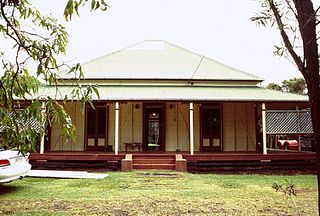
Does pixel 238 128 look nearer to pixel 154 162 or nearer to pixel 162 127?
pixel 162 127

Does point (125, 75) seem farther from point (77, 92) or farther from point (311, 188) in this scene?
point (77, 92)

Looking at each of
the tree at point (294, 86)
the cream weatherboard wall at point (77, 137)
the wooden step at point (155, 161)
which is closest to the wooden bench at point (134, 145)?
the cream weatherboard wall at point (77, 137)

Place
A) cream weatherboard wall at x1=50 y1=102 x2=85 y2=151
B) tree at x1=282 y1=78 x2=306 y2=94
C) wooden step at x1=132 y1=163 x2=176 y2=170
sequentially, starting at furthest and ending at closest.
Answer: tree at x1=282 y1=78 x2=306 y2=94, cream weatherboard wall at x1=50 y1=102 x2=85 y2=151, wooden step at x1=132 y1=163 x2=176 y2=170

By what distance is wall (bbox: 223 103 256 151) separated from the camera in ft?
54.2

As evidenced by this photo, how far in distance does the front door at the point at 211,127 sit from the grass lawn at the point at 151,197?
233 inches

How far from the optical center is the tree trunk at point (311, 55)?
2016mm

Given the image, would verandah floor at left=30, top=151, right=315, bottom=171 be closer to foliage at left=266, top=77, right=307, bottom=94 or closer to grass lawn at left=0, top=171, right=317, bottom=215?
grass lawn at left=0, top=171, right=317, bottom=215

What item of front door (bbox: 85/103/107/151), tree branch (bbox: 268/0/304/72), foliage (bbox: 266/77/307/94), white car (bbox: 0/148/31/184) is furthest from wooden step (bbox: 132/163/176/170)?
foliage (bbox: 266/77/307/94)

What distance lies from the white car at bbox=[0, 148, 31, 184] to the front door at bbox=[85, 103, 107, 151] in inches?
305

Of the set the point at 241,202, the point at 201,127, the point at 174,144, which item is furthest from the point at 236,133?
the point at 241,202

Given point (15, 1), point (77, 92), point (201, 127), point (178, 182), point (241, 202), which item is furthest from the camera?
point (201, 127)

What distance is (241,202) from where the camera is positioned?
7.00m

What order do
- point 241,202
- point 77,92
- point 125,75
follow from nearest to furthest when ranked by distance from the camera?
point 77,92 < point 241,202 < point 125,75

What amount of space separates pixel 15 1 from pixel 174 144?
14537 millimetres
